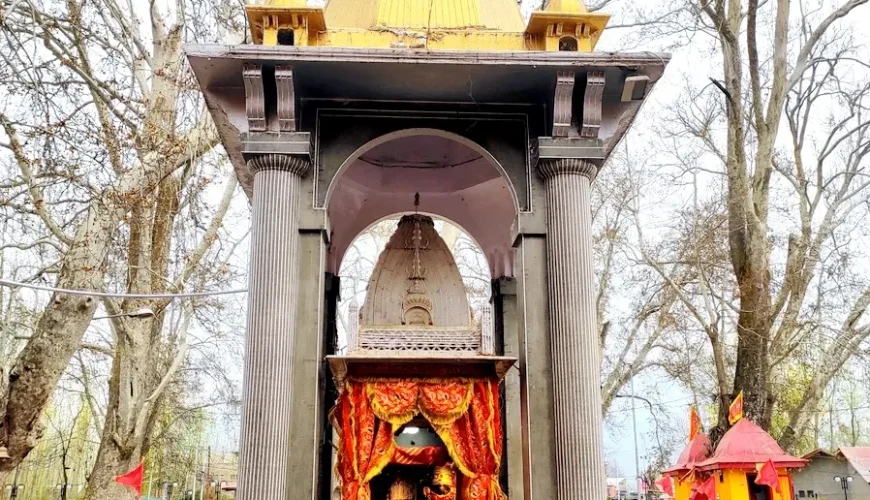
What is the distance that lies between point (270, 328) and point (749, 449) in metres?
12.9

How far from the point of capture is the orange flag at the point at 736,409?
17.4 metres

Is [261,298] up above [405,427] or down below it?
above

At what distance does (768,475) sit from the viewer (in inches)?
703

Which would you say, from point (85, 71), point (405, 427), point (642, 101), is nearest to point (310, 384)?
point (405, 427)

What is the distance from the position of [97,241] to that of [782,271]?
1858cm

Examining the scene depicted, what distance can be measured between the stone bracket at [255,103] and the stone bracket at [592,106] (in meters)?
4.12

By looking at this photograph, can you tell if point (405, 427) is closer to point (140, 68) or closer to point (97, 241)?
point (97, 241)

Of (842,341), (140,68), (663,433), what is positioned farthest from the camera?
(663,433)

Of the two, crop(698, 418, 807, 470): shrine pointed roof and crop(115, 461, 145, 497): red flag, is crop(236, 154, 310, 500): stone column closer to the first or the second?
crop(115, 461, 145, 497): red flag

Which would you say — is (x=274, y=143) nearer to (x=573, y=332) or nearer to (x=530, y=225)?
(x=530, y=225)

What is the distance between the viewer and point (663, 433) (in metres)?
31.8

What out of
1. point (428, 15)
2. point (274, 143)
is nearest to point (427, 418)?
point (274, 143)

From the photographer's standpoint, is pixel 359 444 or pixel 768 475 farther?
pixel 768 475

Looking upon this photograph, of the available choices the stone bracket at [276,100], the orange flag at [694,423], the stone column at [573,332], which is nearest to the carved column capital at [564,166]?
the stone column at [573,332]
